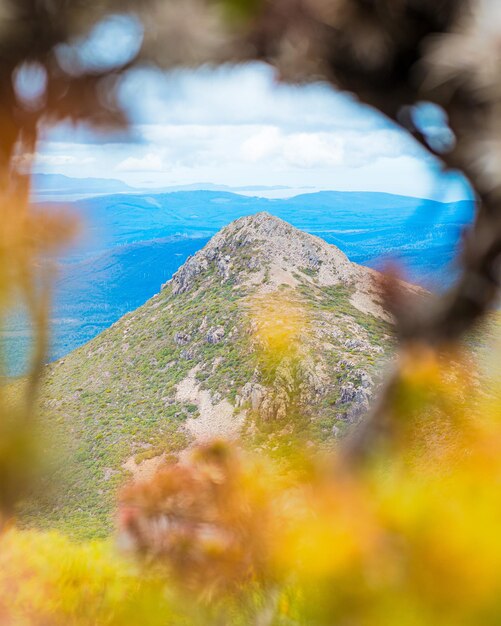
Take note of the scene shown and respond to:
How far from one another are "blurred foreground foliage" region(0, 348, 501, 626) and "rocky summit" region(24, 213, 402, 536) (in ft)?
0.27

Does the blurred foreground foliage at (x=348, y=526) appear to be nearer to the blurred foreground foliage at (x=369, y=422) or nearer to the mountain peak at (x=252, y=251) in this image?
the blurred foreground foliage at (x=369, y=422)

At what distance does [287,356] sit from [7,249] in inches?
20.2

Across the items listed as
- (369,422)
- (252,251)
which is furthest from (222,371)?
(252,251)

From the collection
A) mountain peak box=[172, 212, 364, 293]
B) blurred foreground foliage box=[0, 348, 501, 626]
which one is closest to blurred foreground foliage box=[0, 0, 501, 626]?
blurred foreground foliage box=[0, 348, 501, 626]

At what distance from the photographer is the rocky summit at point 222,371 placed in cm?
99

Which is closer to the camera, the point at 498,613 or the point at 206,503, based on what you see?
the point at 498,613

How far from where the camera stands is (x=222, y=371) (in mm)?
6664

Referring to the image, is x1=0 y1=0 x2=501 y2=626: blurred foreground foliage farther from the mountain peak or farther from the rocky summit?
the mountain peak

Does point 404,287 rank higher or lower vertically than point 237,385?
higher

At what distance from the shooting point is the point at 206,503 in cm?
75

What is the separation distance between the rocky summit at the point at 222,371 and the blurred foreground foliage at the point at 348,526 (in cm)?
8

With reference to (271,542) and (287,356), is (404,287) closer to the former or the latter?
(287,356)

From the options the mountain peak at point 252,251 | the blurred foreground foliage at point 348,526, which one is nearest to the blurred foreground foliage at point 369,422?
the blurred foreground foliage at point 348,526

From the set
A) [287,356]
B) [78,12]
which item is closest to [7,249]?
[78,12]
